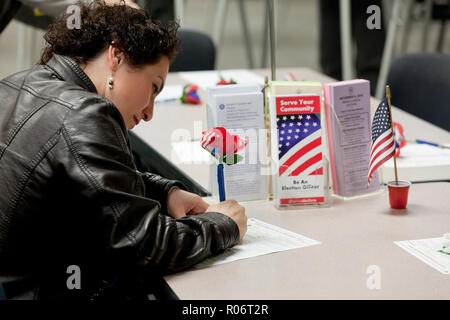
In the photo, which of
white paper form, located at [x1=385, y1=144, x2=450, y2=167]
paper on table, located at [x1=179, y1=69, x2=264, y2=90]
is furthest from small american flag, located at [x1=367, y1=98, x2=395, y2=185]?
paper on table, located at [x1=179, y1=69, x2=264, y2=90]

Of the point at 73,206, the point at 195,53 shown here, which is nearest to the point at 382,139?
the point at 73,206

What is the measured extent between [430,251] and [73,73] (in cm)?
82

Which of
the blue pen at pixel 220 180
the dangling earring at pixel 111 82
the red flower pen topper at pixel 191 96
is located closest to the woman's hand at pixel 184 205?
the blue pen at pixel 220 180

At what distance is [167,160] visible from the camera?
2053mm

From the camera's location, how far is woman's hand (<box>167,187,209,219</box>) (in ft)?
5.21

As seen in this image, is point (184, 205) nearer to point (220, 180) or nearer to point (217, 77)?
point (220, 180)

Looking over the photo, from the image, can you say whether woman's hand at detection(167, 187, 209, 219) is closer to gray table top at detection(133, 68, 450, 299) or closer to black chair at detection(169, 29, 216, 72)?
gray table top at detection(133, 68, 450, 299)

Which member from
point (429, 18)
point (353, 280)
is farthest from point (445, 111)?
point (429, 18)

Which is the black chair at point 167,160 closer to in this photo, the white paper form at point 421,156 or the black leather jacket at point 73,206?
the black leather jacket at point 73,206

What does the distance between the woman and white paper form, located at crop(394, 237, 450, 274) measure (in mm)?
348

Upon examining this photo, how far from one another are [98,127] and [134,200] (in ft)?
0.49
